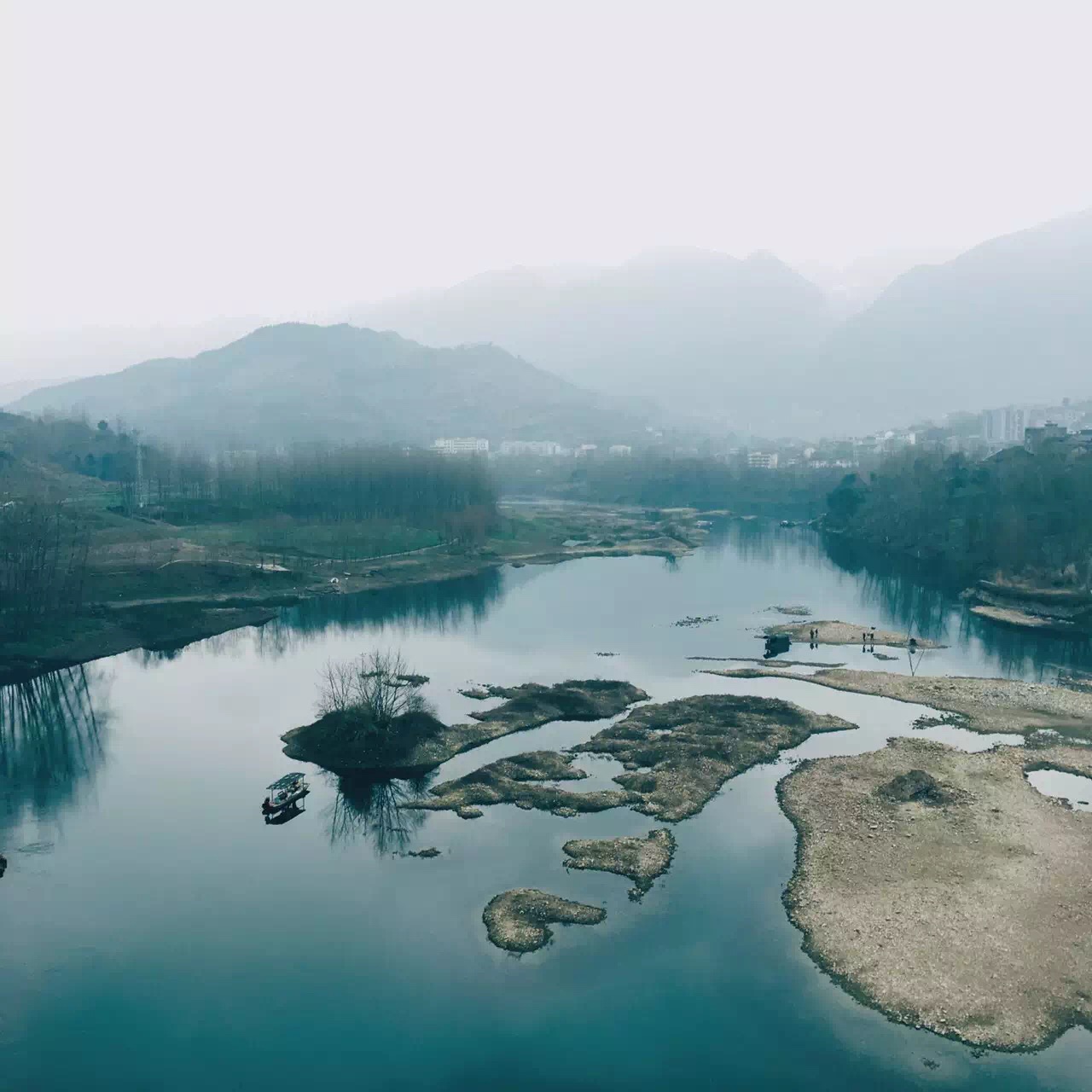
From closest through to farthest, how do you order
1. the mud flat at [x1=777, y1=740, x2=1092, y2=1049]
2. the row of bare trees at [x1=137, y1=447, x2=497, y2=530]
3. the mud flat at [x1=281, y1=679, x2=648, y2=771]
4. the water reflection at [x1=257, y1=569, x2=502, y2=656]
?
the mud flat at [x1=777, y1=740, x2=1092, y2=1049] → the mud flat at [x1=281, y1=679, x2=648, y2=771] → the water reflection at [x1=257, y1=569, x2=502, y2=656] → the row of bare trees at [x1=137, y1=447, x2=497, y2=530]

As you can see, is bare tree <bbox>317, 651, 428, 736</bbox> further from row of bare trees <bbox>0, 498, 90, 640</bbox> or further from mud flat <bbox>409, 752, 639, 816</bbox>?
row of bare trees <bbox>0, 498, 90, 640</bbox>

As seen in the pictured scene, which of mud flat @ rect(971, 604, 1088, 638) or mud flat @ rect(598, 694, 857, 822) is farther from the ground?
mud flat @ rect(598, 694, 857, 822)

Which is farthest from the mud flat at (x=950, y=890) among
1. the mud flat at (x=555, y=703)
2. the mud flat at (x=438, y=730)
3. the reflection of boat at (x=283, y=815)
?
the reflection of boat at (x=283, y=815)

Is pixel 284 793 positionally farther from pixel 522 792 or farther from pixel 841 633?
pixel 841 633

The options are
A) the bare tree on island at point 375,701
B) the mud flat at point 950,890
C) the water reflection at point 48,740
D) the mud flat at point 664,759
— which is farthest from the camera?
the bare tree on island at point 375,701

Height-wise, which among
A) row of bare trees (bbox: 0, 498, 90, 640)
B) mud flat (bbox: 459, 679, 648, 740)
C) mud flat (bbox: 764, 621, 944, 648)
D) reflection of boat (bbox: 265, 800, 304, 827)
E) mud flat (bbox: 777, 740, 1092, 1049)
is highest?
row of bare trees (bbox: 0, 498, 90, 640)

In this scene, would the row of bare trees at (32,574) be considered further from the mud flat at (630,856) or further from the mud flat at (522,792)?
the mud flat at (630,856)

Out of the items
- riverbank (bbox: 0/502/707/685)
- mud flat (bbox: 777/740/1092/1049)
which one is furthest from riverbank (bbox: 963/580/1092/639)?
riverbank (bbox: 0/502/707/685)
